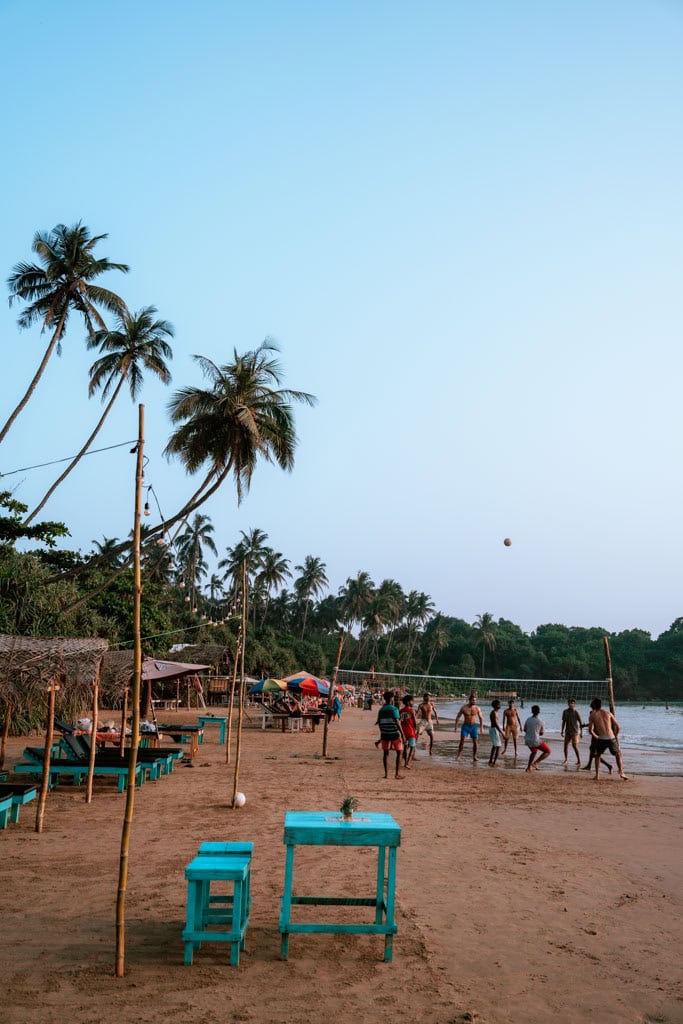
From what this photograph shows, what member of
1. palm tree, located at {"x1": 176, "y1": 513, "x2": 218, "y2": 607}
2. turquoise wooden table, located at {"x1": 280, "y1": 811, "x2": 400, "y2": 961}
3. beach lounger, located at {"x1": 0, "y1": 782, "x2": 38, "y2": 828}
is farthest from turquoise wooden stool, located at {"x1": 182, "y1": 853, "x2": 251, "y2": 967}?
palm tree, located at {"x1": 176, "y1": 513, "x2": 218, "y2": 607}

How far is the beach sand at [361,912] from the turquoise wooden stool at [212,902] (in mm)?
142

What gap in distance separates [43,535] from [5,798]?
14585mm

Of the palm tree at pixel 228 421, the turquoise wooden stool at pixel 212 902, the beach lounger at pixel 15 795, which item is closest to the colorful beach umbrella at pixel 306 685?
the palm tree at pixel 228 421

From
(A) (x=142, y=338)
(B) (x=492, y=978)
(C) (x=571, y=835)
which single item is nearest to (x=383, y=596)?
(A) (x=142, y=338)

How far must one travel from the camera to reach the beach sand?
4555 millimetres

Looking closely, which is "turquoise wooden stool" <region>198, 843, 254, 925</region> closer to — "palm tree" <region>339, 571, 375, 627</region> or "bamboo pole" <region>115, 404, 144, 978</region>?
"bamboo pole" <region>115, 404, 144, 978</region>

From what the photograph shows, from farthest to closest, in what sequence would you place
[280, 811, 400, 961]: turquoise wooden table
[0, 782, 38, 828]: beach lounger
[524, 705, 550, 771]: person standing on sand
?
[524, 705, 550, 771]: person standing on sand → [0, 782, 38, 828]: beach lounger → [280, 811, 400, 961]: turquoise wooden table

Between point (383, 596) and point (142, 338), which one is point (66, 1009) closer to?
point (142, 338)

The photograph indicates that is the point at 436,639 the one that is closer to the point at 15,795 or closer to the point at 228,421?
the point at 228,421

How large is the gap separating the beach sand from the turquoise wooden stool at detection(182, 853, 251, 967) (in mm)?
142

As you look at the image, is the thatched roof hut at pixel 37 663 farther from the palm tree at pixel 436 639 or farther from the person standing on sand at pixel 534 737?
the palm tree at pixel 436 639

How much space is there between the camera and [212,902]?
5809 millimetres

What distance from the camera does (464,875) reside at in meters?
7.74

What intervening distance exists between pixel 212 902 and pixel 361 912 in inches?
50.9
